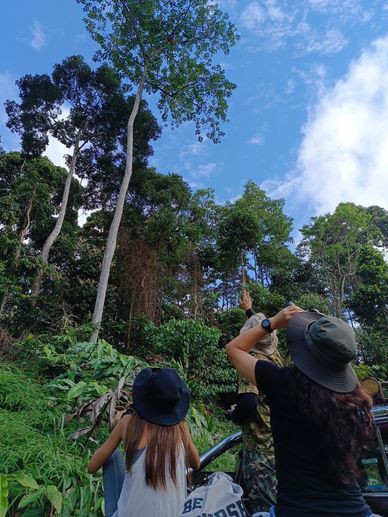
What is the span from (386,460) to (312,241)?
2367 centimetres

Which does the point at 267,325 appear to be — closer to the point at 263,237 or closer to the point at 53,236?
the point at 53,236

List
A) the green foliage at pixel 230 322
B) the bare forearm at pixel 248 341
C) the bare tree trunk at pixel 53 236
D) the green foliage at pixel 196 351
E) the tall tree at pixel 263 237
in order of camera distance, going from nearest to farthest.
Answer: the bare forearm at pixel 248 341, the green foliage at pixel 196 351, the bare tree trunk at pixel 53 236, the green foliage at pixel 230 322, the tall tree at pixel 263 237

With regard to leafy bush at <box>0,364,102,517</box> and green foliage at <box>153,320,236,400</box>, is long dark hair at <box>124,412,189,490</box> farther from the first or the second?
green foliage at <box>153,320,236,400</box>

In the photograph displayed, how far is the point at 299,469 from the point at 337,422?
0.19 m

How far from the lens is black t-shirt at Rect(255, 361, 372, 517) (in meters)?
1.18

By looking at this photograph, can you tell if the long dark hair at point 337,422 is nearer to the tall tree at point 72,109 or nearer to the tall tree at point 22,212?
the tall tree at point 22,212

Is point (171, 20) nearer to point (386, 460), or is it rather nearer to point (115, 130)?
point (115, 130)

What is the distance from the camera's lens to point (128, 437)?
191cm

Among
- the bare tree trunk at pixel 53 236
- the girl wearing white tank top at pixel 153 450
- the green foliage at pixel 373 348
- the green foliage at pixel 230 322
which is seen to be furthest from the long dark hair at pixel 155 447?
the green foliage at pixel 373 348

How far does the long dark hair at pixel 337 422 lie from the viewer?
3.92 ft

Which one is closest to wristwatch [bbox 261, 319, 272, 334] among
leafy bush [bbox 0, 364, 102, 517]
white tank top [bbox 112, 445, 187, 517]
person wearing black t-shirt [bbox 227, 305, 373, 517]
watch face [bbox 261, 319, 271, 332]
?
watch face [bbox 261, 319, 271, 332]

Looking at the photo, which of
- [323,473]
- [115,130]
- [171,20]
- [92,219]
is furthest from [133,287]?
[323,473]

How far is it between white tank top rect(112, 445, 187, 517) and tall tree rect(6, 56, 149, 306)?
13645 mm

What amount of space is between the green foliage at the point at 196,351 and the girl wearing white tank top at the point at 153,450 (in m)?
8.28
